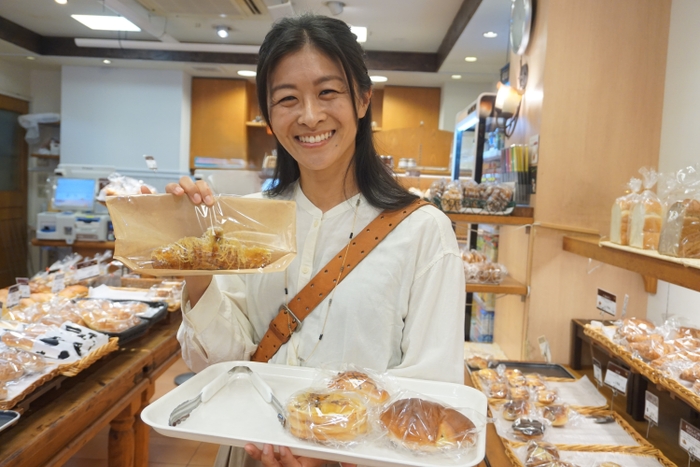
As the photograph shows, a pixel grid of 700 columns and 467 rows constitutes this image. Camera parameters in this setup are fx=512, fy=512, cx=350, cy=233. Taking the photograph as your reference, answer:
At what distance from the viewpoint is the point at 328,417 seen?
2.97ft

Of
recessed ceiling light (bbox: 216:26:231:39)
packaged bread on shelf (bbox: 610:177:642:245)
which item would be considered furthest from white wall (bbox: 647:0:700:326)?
recessed ceiling light (bbox: 216:26:231:39)

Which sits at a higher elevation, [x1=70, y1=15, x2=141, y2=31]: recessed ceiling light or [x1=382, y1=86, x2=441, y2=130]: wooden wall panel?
[x1=70, y1=15, x2=141, y2=31]: recessed ceiling light

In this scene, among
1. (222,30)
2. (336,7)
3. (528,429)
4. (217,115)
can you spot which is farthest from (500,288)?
(217,115)

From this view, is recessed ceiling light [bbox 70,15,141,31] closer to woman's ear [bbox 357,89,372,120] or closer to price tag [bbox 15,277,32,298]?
price tag [bbox 15,277,32,298]

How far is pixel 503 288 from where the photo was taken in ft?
7.50

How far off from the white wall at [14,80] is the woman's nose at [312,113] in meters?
6.91

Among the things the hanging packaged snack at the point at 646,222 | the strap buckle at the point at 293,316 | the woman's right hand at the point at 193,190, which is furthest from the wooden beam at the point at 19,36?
the hanging packaged snack at the point at 646,222

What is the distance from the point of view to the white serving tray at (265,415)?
86cm

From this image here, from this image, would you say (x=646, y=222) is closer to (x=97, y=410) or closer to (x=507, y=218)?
(x=507, y=218)

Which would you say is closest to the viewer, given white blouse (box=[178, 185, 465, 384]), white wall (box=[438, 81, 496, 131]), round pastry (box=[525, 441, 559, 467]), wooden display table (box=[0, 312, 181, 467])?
white blouse (box=[178, 185, 465, 384])

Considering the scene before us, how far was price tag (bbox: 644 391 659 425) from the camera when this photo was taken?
1.57 m

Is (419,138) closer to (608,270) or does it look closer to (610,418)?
(608,270)

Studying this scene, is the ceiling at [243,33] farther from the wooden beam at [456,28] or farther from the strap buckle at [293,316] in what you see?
the strap buckle at [293,316]

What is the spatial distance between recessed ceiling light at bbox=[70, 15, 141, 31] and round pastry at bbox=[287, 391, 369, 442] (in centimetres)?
500
